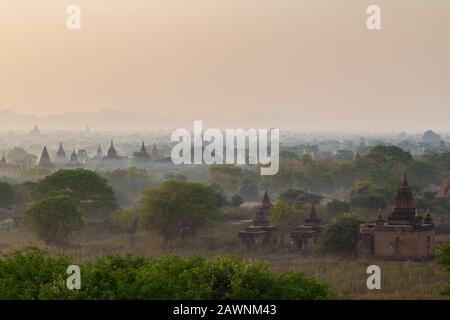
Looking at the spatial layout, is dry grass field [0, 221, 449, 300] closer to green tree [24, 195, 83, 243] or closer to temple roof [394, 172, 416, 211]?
green tree [24, 195, 83, 243]

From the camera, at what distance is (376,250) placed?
5397 centimetres

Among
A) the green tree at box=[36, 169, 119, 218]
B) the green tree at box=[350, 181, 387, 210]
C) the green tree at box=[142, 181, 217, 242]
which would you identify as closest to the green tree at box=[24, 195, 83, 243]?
the green tree at box=[142, 181, 217, 242]

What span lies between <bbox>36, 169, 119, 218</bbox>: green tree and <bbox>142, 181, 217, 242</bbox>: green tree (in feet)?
25.5

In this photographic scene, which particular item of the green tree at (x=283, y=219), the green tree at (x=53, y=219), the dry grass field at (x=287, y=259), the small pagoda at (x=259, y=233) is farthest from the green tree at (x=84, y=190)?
the small pagoda at (x=259, y=233)

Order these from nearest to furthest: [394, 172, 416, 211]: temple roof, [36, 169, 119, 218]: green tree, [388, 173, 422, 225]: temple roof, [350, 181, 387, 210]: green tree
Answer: [388, 173, 422, 225]: temple roof, [394, 172, 416, 211]: temple roof, [36, 169, 119, 218]: green tree, [350, 181, 387, 210]: green tree

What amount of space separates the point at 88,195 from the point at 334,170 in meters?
51.6

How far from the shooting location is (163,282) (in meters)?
28.9

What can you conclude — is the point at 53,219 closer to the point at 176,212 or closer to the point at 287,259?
the point at 176,212

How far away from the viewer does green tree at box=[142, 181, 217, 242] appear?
217ft

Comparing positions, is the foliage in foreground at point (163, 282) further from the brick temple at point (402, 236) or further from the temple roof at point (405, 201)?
the temple roof at point (405, 201)

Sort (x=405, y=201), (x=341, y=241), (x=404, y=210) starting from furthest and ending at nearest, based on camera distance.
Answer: (x=341, y=241), (x=405, y=201), (x=404, y=210)

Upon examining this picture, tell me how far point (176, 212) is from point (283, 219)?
7699 millimetres

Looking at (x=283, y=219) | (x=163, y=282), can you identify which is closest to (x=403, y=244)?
(x=283, y=219)
